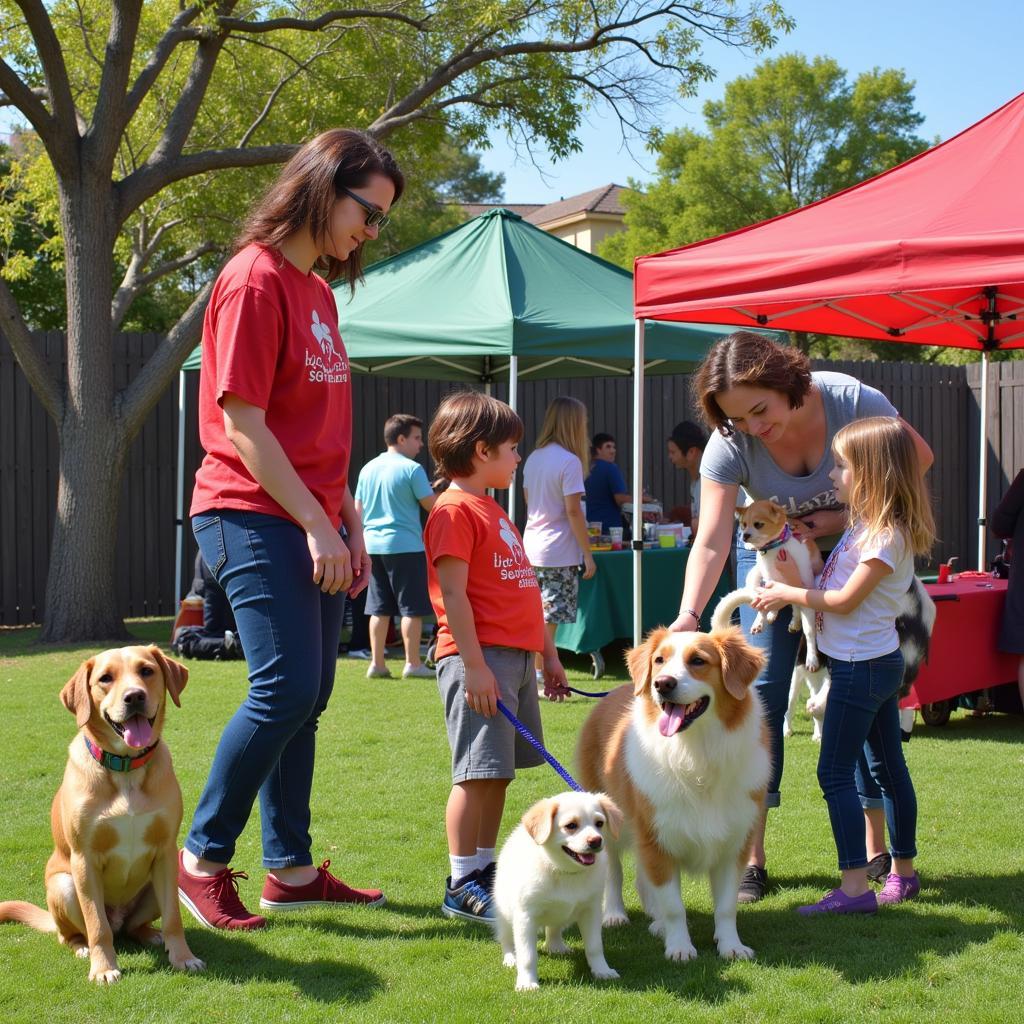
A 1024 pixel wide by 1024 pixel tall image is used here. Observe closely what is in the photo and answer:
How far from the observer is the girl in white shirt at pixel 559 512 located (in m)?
8.17

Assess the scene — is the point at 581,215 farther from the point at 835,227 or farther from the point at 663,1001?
the point at 663,1001

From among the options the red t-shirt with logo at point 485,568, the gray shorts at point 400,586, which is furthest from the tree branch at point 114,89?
the red t-shirt with logo at point 485,568

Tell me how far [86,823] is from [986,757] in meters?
4.81

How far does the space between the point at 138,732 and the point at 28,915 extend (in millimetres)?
819

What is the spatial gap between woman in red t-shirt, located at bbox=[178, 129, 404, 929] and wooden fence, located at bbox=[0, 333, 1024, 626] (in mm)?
9285

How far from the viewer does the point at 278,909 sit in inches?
151

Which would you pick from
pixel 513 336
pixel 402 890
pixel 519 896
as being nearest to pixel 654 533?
pixel 513 336

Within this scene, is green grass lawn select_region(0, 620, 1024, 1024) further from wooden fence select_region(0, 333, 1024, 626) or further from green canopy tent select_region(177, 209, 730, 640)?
wooden fence select_region(0, 333, 1024, 626)

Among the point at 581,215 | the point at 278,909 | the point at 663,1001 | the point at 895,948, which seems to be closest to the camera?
the point at 663,1001

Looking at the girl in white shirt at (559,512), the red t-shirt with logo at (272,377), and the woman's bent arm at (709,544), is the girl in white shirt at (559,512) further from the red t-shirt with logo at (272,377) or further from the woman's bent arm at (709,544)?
the red t-shirt with logo at (272,377)

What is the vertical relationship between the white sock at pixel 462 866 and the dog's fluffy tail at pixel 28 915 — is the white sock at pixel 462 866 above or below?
above

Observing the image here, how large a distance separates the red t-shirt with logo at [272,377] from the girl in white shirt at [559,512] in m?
4.66

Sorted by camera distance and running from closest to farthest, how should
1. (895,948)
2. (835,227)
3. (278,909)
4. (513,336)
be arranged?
(895,948) → (278,909) → (835,227) → (513,336)

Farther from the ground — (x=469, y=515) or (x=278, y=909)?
(x=469, y=515)
